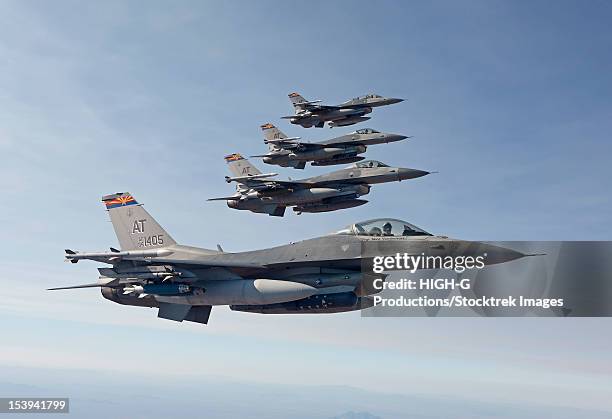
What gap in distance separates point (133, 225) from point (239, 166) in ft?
96.7

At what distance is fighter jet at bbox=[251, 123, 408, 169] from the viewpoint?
5334 centimetres

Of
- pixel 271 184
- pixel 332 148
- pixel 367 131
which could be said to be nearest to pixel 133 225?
pixel 271 184

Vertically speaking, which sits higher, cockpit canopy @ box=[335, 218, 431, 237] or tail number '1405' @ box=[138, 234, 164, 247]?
tail number '1405' @ box=[138, 234, 164, 247]

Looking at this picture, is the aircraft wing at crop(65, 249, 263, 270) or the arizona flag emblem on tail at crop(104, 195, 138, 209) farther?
→ the arizona flag emblem on tail at crop(104, 195, 138, 209)

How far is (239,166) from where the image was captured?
6194 centimetres

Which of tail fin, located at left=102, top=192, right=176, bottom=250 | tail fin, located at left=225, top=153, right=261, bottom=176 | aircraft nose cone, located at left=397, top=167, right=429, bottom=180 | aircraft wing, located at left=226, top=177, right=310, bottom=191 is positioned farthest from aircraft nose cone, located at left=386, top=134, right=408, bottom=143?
tail fin, located at left=102, top=192, right=176, bottom=250

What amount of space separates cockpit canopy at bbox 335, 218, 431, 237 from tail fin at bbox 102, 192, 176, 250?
1295 cm

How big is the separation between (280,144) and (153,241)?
81.6 feet

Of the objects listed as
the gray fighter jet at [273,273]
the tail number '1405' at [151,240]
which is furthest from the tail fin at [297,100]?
the gray fighter jet at [273,273]

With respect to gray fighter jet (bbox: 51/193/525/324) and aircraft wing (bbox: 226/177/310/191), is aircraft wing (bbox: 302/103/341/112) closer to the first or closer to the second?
aircraft wing (bbox: 226/177/310/191)

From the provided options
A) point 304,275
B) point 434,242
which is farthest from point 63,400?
point 434,242

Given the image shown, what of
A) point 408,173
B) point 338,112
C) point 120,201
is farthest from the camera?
point 338,112

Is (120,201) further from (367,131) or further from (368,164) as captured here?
(367,131)

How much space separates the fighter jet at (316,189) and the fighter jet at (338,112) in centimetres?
1236
